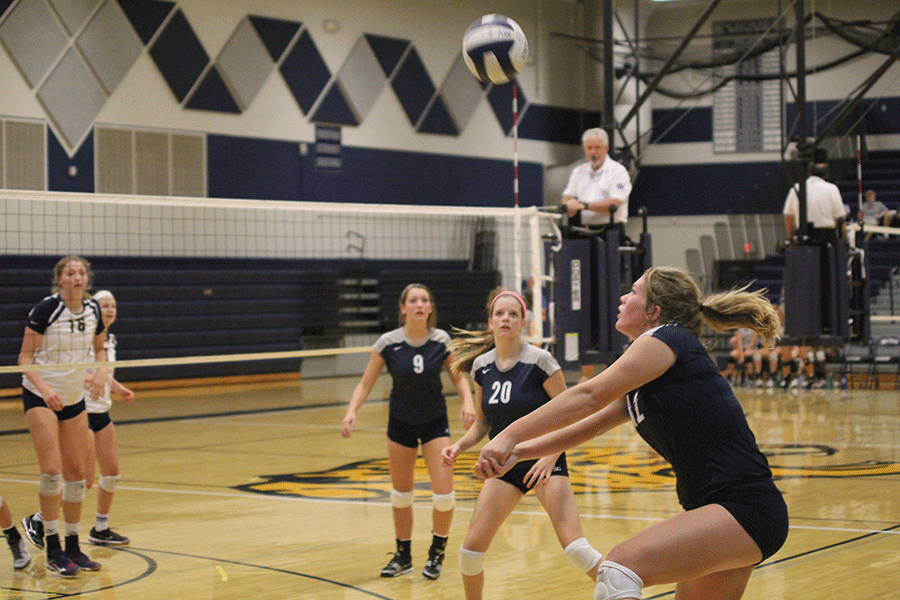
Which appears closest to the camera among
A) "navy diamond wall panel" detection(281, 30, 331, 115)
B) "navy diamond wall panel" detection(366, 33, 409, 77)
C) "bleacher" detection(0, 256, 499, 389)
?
"bleacher" detection(0, 256, 499, 389)

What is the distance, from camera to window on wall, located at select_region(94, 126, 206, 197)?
1568cm

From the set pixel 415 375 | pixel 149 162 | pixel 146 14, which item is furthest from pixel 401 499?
pixel 146 14

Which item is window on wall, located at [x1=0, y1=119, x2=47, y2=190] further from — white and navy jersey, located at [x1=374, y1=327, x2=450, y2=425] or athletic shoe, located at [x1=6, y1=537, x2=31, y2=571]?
white and navy jersey, located at [x1=374, y1=327, x2=450, y2=425]

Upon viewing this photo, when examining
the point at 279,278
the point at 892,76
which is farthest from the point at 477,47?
the point at 892,76

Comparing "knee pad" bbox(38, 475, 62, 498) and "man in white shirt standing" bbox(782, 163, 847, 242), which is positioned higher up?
"man in white shirt standing" bbox(782, 163, 847, 242)

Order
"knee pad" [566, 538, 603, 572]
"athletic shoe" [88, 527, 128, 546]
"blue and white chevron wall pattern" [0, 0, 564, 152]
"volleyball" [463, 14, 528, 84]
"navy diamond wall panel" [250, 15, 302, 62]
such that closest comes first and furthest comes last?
"knee pad" [566, 538, 603, 572] < "athletic shoe" [88, 527, 128, 546] < "volleyball" [463, 14, 528, 84] < "blue and white chevron wall pattern" [0, 0, 564, 152] < "navy diamond wall panel" [250, 15, 302, 62]

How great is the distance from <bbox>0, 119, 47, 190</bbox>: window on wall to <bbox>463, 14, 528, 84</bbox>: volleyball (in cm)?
947

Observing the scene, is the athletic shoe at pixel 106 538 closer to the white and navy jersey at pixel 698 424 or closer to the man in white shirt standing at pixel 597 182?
the white and navy jersey at pixel 698 424

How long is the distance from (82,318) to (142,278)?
10.1 metres

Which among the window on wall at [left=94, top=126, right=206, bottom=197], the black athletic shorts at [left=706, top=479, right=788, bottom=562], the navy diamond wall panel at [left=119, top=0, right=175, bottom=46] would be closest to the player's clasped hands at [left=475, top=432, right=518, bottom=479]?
the black athletic shorts at [left=706, top=479, right=788, bottom=562]

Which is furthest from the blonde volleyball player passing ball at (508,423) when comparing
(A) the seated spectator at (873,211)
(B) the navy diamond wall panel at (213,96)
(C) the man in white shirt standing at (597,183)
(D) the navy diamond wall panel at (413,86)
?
(A) the seated spectator at (873,211)

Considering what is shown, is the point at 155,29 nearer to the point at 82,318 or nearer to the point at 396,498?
the point at 82,318

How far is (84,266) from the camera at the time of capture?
563 cm

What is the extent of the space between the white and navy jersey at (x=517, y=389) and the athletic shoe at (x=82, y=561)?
234cm
